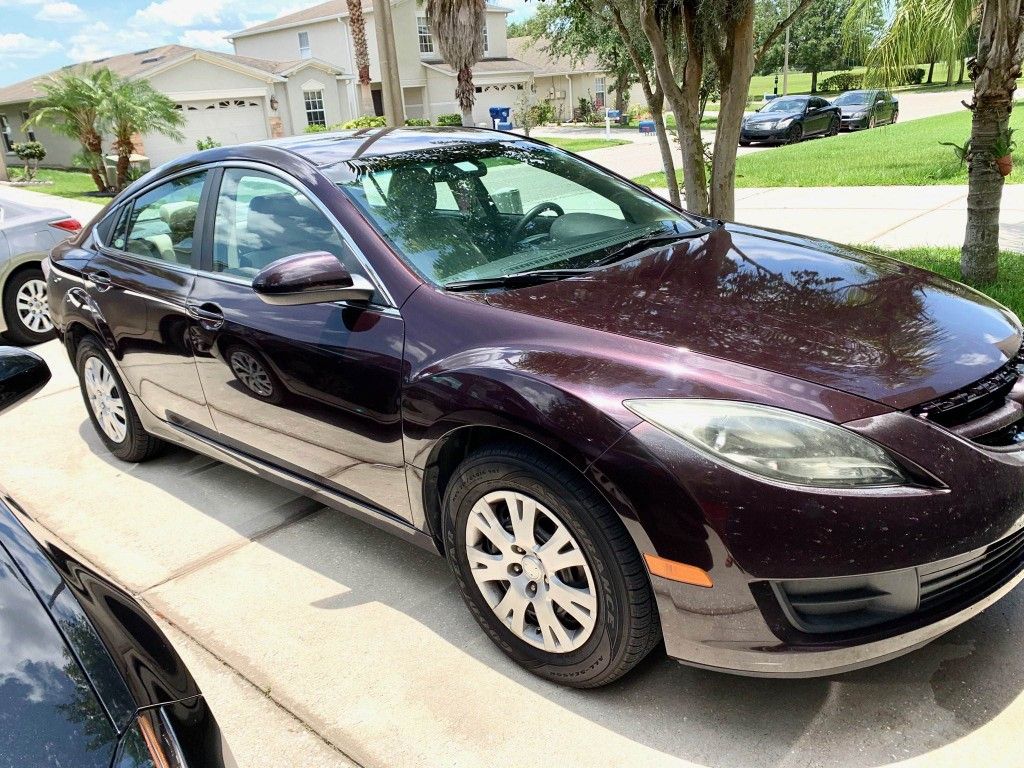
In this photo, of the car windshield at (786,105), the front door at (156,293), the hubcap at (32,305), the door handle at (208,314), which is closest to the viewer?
the door handle at (208,314)

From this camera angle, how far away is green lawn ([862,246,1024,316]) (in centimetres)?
540

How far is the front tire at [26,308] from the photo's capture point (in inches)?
285

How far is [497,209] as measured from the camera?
3.38 meters

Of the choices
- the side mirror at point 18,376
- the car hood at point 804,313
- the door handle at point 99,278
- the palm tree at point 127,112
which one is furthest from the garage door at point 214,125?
the car hood at point 804,313

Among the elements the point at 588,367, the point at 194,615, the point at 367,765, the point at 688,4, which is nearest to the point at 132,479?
the point at 194,615

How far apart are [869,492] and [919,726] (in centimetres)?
76

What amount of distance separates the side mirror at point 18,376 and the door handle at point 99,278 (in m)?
1.75

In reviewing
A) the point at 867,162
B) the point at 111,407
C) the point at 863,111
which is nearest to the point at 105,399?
the point at 111,407

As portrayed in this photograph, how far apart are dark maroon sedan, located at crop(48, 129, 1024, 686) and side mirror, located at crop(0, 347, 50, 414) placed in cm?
73

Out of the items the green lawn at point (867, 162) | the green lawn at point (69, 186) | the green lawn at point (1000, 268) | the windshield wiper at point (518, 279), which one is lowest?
the green lawn at point (1000, 268)

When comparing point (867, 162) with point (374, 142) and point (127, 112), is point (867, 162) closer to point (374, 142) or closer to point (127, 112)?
point (374, 142)

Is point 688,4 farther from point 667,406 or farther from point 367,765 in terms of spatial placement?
point 367,765

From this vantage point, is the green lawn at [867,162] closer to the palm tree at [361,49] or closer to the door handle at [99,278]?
the door handle at [99,278]

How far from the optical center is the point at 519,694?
8.30 ft
